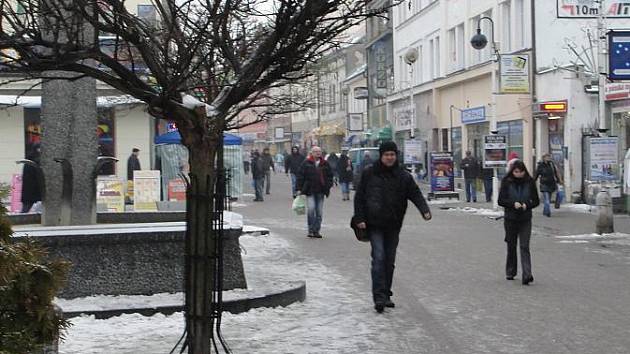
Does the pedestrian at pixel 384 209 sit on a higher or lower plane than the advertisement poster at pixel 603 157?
lower

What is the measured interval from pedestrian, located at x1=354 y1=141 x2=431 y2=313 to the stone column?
3.55m

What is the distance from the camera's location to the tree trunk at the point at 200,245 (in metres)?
5.61

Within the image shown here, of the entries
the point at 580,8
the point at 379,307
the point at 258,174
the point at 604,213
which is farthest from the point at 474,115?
the point at 379,307

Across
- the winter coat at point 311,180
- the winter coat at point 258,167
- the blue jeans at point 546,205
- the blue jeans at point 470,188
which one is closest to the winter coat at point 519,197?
the winter coat at point 311,180

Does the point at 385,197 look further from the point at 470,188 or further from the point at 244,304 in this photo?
the point at 470,188

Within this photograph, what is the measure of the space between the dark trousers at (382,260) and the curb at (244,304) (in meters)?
0.84

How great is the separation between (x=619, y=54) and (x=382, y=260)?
10.0 m

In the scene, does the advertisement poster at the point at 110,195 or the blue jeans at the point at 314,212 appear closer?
the blue jeans at the point at 314,212

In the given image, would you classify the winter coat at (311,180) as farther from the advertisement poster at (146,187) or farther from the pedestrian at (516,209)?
the pedestrian at (516,209)

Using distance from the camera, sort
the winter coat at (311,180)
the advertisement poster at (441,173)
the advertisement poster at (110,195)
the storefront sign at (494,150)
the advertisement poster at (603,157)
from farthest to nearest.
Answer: the advertisement poster at (441,173) < the storefront sign at (494,150) < the advertisement poster at (110,195) < the advertisement poster at (603,157) < the winter coat at (311,180)

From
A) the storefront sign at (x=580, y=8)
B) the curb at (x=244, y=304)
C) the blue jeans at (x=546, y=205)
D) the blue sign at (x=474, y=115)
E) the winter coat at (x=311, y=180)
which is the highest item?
the storefront sign at (x=580, y=8)

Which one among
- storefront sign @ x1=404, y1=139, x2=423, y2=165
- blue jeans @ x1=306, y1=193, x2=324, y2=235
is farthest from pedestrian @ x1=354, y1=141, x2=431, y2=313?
storefront sign @ x1=404, y1=139, x2=423, y2=165

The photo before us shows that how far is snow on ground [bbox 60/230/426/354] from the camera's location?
7270 millimetres

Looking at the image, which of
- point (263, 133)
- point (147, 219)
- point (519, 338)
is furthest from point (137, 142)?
point (263, 133)
